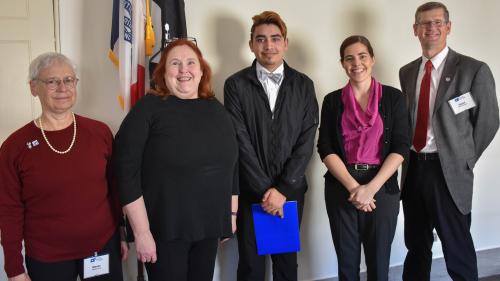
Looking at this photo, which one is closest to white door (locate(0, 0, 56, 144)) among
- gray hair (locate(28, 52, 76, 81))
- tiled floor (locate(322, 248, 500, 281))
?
gray hair (locate(28, 52, 76, 81))

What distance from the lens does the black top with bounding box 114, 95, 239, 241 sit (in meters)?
1.52

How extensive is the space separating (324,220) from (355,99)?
1.06 metres

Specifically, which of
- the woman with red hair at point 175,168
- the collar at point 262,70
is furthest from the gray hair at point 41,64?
the collar at point 262,70

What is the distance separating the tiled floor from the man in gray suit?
0.75 m

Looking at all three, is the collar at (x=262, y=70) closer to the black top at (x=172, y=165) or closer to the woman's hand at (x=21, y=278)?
the black top at (x=172, y=165)

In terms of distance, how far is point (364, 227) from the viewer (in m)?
2.02

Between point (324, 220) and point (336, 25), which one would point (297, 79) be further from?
point (324, 220)

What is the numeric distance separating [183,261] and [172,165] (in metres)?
0.41

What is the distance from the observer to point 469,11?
2924mm

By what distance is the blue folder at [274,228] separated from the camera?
79.2 inches

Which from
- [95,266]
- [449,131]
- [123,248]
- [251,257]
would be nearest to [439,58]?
[449,131]

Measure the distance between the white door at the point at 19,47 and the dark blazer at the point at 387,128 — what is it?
5.03 feet

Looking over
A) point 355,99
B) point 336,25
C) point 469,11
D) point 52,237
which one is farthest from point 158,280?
point 469,11

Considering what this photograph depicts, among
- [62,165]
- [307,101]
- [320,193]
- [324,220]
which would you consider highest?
[307,101]
